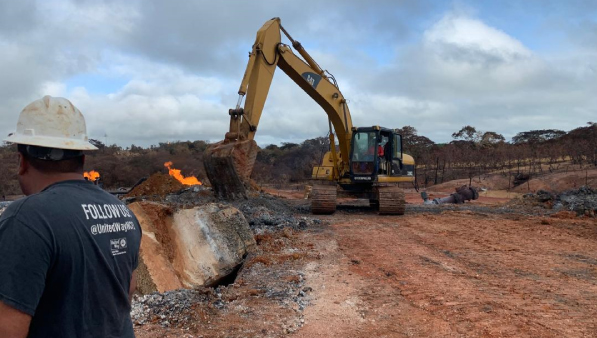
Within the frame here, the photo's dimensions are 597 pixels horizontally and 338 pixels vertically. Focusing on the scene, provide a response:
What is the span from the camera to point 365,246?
8.91 metres

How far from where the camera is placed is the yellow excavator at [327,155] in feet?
40.2

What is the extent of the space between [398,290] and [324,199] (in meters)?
8.19

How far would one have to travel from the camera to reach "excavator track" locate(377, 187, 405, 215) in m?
14.1

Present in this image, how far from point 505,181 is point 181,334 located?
29069 millimetres

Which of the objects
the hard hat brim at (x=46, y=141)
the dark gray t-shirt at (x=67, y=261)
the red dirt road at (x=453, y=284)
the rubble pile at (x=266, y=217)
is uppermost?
the hard hat brim at (x=46, y=141)

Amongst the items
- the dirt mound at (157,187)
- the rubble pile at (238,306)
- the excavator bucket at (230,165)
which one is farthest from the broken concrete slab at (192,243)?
the dirt mound at (157,187)

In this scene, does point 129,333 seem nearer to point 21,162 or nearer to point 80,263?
point 80,263

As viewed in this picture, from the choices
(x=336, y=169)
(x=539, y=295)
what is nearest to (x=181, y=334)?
(x=539, y=295)

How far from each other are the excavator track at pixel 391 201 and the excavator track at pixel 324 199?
1.42 m

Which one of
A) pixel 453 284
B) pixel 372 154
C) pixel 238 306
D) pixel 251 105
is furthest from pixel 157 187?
pixel 453 284

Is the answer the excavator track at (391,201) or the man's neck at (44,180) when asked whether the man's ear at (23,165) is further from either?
the excavator track at (391,201)

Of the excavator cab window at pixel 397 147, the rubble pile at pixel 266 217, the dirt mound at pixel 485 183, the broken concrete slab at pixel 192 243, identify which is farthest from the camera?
the dirt mound at pixel 485 183

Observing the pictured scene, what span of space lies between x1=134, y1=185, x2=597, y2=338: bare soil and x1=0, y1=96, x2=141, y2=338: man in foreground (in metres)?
2.77

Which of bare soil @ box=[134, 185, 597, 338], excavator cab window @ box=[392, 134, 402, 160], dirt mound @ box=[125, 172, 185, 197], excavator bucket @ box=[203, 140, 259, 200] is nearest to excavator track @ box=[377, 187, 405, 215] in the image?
excavator cab window @ box=[392, 134, 402, 160]
